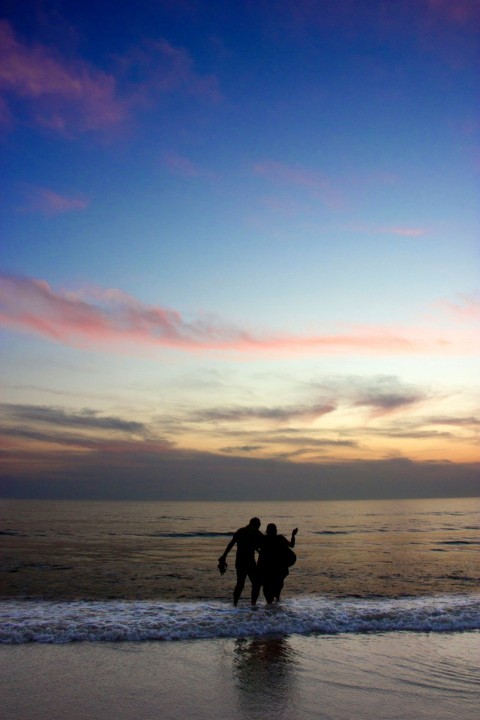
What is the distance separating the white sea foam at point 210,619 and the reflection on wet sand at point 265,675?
1.01m

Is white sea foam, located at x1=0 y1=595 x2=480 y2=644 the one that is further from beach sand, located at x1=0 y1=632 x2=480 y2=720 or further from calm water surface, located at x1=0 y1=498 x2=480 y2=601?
calm water surface, located at x1=0 y1=498 x2=480 y2=601

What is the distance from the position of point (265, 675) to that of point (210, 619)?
3.70m

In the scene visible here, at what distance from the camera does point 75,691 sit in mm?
6449

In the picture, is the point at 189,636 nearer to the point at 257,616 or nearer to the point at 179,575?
the point at 257,616

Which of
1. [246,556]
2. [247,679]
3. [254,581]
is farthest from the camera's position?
[246,556]

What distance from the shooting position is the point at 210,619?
10508mm

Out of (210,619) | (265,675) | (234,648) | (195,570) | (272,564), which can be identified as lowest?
(195,570)

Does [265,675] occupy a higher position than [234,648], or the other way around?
[265,675]

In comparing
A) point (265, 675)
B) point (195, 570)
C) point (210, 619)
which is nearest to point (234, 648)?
point (265, 675)

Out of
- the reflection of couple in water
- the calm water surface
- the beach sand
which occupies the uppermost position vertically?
the reflection of couple in water

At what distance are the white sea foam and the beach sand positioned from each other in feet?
1.79

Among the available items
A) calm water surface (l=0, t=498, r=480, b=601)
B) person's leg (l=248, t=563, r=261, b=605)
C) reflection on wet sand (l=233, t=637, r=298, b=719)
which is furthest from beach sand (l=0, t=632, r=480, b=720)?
calm water surface (l=0, t=498, r=480, b=601)

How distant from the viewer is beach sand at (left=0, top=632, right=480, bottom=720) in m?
5.83

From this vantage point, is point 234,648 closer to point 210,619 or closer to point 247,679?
point 247,679
